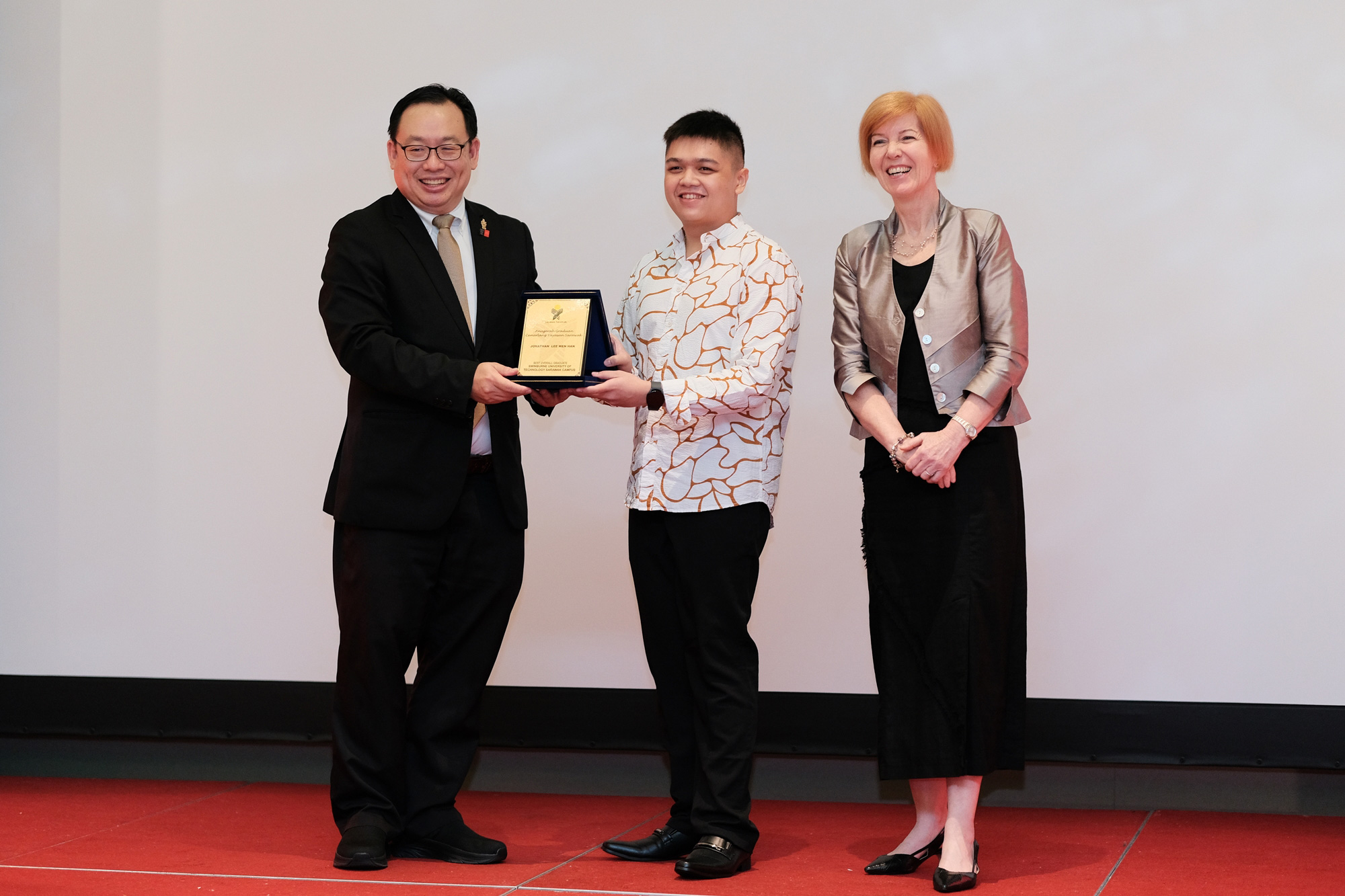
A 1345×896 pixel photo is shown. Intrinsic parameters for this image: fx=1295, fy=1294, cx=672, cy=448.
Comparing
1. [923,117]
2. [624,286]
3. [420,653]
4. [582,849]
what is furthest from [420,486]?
[923,117]

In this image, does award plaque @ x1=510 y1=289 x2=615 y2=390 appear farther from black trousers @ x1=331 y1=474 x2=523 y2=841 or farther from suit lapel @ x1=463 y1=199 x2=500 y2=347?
black trousers @ x1=331 y1=474 x2=523 y2=841

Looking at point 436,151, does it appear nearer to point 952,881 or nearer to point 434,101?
point 434,101

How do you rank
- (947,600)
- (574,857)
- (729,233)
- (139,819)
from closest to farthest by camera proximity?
1. (947,600)
2. (729,233)
3. (574,857)
4. (139,819)

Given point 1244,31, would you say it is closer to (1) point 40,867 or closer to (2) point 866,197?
(2) point 866,197

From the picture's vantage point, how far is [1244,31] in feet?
11.5

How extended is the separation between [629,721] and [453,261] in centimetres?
159

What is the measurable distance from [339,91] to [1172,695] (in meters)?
3.06

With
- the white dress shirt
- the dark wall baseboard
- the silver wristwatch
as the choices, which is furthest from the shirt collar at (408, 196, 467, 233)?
the dark wall baseboard

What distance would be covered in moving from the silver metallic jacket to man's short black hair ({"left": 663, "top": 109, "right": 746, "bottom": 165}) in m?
0.39

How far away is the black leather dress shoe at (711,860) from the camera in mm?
2734

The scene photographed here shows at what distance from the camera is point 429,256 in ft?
9.62

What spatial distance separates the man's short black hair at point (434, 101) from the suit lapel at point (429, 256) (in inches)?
6.7

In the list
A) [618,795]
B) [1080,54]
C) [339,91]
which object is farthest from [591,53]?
[618,795]

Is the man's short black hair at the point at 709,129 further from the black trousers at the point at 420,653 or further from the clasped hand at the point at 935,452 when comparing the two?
the black trousers at the point at 420,653
